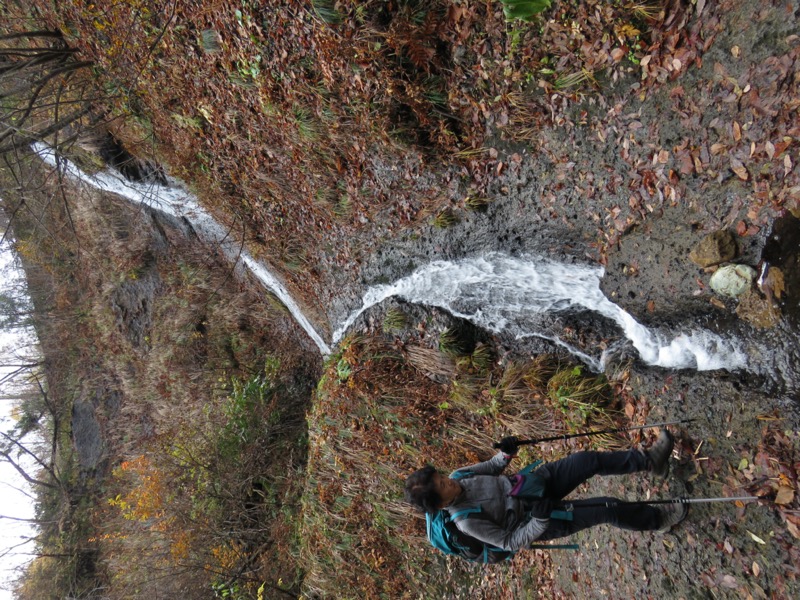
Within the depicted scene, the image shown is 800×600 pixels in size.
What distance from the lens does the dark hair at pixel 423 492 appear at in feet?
12.2

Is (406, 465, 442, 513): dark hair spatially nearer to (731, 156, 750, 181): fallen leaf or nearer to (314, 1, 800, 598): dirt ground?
(314, 1, 800, 598): dirt ground

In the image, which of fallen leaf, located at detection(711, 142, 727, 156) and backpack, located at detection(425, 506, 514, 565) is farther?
backpack, located at detection(425, 506, 514, 565)

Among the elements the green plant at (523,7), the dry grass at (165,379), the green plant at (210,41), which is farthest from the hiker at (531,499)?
the dry grass at (165,379)

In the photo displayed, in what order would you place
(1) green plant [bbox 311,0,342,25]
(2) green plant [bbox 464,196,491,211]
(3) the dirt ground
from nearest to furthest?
(3) the dirt ground → (1) green plant [bbox 311,0,342,25] → (2) green plant [bbox 464,196,491,211]

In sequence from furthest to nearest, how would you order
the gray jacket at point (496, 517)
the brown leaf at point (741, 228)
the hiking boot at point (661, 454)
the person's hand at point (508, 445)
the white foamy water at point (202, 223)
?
the white foamy water at point (202, 223) < the person's hand at point (508, 445) < the hiking boot at point (661, 454) < the gray jacket at point (496, 517) < the brown leaf at point (741, 228)

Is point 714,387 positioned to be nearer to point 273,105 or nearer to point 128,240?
point 273,105

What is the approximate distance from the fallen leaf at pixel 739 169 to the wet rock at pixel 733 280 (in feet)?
2.23

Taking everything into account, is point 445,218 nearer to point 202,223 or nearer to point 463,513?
point 463,513

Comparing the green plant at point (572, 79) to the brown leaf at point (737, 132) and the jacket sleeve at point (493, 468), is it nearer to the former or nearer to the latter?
the brown leaf at point (737, 132)

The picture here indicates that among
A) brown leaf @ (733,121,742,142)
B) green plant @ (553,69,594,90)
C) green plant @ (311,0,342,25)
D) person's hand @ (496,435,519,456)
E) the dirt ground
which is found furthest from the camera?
green plant @ (311,0,342,25)

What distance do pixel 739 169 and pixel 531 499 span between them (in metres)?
3.03

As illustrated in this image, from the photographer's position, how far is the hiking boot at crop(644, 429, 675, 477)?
13.7 feet

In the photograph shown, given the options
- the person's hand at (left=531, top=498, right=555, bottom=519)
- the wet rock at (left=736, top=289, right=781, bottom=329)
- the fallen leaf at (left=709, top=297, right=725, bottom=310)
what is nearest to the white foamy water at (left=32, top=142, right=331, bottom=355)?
the person's hand at (left=531, top=498, right=555, bottom=519)

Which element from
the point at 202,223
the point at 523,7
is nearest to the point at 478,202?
the point at 523,7
